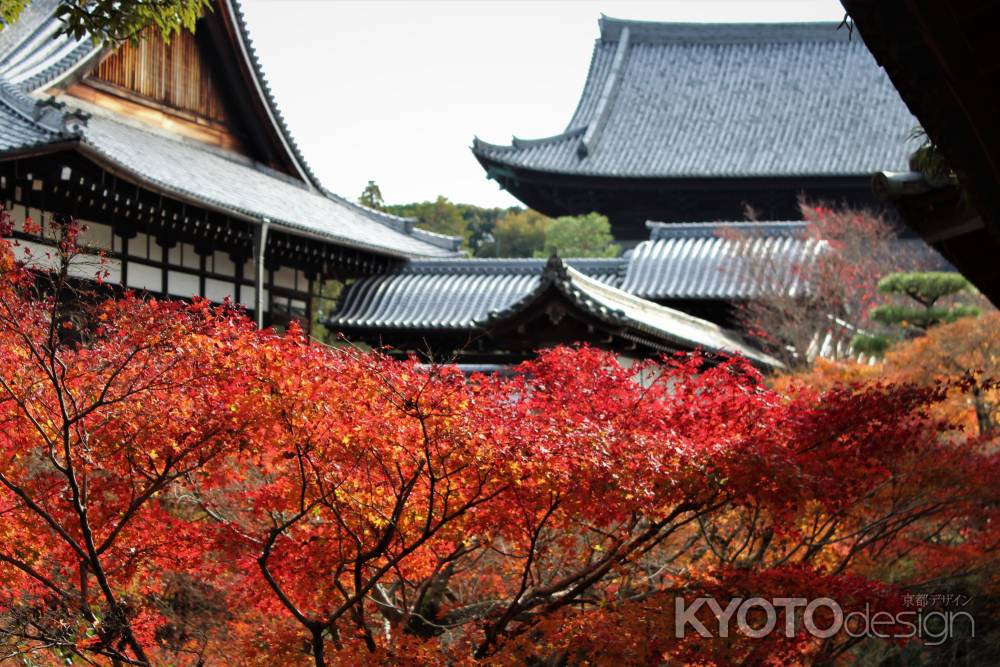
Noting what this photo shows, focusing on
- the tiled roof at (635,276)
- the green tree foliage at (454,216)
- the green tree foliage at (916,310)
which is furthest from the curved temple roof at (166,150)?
the green tree foliage at (454,216)

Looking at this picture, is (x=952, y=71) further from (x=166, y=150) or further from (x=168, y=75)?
(x=168, y=75)

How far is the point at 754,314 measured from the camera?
2288cm

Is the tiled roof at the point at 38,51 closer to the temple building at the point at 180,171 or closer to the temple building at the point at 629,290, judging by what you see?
the temple building at the point at 180,171

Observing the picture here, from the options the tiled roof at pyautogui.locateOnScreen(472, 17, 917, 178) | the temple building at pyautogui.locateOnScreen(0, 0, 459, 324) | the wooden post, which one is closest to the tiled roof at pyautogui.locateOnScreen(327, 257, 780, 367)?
the temple building at pyautogui.locateOnScreen(0, 0, 459, 324)

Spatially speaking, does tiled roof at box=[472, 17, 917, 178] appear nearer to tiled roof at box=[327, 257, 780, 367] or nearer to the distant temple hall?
the distant temple hall

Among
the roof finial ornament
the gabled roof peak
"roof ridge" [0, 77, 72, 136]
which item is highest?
the gabled roof peak

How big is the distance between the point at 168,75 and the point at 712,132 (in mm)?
17154

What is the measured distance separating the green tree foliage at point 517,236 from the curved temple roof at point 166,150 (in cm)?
2758

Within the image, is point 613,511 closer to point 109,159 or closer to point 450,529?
point 450,529

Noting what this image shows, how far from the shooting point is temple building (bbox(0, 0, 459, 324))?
14508 millimetres

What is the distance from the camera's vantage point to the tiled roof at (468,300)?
1986 centimetres

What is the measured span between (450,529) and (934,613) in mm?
4830

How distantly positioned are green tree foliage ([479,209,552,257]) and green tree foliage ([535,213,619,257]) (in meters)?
20.1

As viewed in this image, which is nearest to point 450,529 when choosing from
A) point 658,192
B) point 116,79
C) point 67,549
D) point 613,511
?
point 613,511
